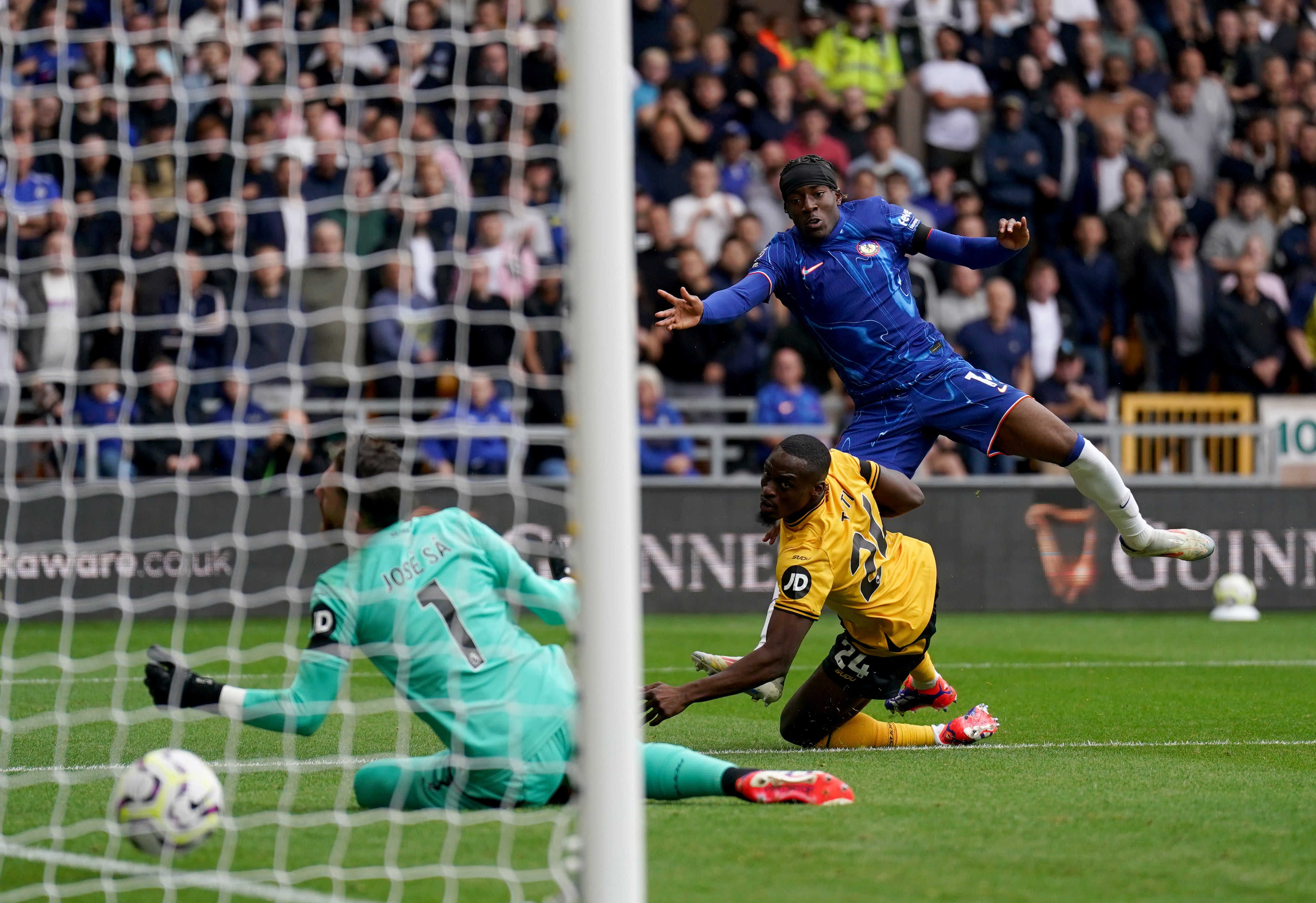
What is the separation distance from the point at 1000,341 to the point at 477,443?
443cm

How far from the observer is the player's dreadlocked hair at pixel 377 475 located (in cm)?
494

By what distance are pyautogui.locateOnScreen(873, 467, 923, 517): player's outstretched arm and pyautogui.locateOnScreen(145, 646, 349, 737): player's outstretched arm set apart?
3174 millimetres

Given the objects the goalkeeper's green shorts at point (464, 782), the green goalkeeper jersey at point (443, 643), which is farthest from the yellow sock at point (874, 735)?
the green goalkeeper jersey at point (443, 643)

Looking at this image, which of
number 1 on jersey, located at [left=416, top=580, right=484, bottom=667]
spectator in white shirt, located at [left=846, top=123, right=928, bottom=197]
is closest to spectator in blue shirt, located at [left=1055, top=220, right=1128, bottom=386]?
spectator in white shirt, located at [left=846, top=123, right=928, bottom=197]

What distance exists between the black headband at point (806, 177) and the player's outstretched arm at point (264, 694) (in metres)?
3.58

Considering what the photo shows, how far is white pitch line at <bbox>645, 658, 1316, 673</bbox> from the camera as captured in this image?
9719mm

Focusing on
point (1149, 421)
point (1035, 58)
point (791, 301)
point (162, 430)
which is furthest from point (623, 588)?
point (1035, 58)

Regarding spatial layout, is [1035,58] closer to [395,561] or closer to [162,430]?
[162,430]

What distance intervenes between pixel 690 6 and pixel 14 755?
1222cm

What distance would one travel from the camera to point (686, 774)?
5.20 metres

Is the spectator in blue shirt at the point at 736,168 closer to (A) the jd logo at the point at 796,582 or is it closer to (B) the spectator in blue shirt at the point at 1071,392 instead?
(B) the spectator in blue shirt at the point at 1071,392

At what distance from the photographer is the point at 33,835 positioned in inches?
200

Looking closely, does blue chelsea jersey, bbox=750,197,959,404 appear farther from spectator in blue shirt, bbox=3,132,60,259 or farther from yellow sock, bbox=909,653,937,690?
spectator in blue shirt, bbox=3,132,60,259

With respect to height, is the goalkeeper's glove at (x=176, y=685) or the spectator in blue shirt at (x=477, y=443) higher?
the spectator in blue shirt at (x=477, y=443)
